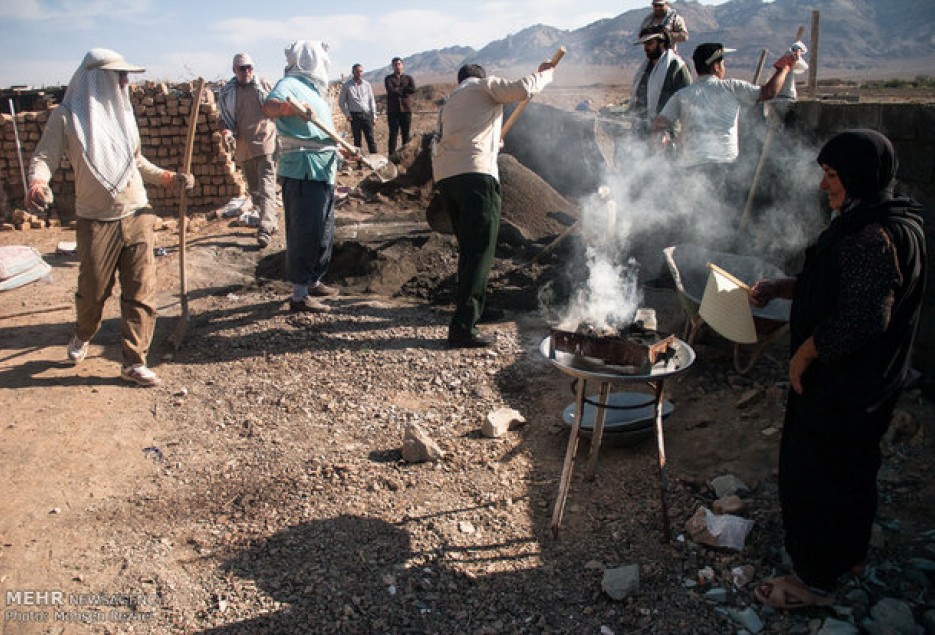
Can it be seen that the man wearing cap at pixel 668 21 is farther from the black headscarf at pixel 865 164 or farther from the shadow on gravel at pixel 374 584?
the shadow on gravel at pixel 374 584

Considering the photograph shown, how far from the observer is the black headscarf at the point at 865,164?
224cm

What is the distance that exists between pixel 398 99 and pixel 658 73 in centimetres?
832

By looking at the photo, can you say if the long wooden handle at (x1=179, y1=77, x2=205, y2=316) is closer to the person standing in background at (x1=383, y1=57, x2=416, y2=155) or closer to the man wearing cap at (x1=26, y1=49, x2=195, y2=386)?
the man wearing cap at (x1=26, y1=49, x2=195, y2=386)

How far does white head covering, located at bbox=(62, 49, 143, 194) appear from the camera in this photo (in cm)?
420

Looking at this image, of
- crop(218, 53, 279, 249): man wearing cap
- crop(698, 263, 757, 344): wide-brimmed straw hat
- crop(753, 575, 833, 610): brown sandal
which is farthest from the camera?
crop(218, 53, 279, 249): man wearing cap

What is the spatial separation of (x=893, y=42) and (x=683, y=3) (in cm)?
3974

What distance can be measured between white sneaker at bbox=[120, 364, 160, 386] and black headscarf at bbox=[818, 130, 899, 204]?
4.38 meters

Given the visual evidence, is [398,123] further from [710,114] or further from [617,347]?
[617,347]

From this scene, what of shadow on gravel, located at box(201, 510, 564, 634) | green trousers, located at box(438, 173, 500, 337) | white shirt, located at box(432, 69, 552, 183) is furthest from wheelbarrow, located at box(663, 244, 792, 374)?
shadow on gravel, located at box(201, 510, 564, 634)

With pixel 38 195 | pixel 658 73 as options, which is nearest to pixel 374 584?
pixel 38 195

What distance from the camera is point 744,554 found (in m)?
2.92

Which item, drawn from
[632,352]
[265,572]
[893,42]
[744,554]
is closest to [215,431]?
[265,572]

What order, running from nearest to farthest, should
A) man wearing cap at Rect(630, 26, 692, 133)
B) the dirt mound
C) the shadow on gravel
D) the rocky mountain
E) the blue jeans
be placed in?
1. the shadow on gravel
2. the blue jeans
3. man wearing cap at Rect(630, 26, 692, 133)
4. the dirt mound
5. the rocky mountain

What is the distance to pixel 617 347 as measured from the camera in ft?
10.2
